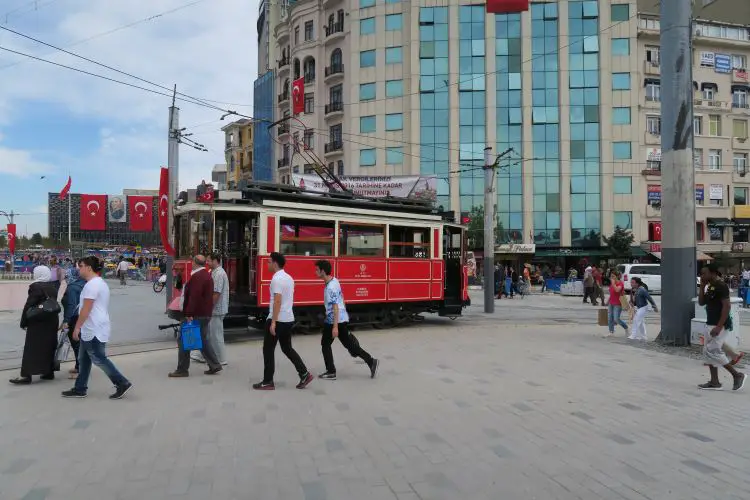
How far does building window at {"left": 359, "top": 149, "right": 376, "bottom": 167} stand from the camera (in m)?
49.6

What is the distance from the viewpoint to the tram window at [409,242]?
1541cm

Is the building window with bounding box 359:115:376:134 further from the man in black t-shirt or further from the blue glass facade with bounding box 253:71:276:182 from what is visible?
the man in black t-shirt

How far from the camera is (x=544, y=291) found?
122 feet

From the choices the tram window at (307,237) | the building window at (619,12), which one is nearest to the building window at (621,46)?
the building window at (619,12)

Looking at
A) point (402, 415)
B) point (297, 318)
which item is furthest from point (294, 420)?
point (297, 318)

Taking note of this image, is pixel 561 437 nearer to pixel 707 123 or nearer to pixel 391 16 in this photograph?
pixel 391 16

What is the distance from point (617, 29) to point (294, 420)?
4970 centimetres

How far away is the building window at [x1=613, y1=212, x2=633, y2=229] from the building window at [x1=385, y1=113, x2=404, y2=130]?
61.5 feet

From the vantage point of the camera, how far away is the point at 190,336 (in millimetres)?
8391

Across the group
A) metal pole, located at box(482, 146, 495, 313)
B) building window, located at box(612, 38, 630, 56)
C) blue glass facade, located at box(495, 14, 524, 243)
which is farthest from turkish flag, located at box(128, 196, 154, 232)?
building window, located at box(612, 38, 630, 56)

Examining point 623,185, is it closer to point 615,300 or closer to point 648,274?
point 648,274

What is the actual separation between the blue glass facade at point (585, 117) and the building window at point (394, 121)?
13.5m

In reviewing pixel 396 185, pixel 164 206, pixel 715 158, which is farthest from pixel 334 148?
pixel 164 206

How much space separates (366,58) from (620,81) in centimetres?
2055
